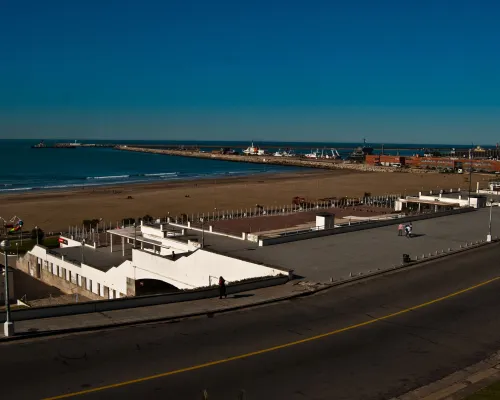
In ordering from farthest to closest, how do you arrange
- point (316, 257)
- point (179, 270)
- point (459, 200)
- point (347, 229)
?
point (459, 200)
point (347, 229)
point (179, 270)
point (316, 257)

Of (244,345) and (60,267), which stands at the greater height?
(244,345)

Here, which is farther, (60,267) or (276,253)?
(60,267)

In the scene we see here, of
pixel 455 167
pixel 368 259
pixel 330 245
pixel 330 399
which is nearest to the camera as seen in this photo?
pixel 330 399

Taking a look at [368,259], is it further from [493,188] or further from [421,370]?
[493,188]

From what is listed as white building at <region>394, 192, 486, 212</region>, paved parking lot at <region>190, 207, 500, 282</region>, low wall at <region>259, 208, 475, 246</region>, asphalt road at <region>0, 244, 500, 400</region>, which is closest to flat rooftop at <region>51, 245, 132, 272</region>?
paved parking lot at <region>190, 207, 500, 282</region>

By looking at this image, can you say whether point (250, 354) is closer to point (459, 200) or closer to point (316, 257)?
point (316, 257)

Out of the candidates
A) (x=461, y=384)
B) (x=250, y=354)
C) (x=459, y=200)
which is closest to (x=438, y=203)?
(x=459, y=200)

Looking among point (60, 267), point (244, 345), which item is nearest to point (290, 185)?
point (60, 267)
